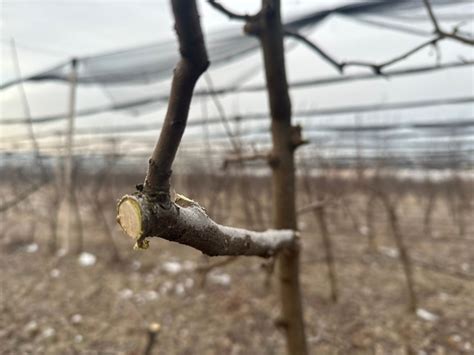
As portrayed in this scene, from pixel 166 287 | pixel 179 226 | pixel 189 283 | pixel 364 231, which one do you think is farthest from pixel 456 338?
pixel 364 231

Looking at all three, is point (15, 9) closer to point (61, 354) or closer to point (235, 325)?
point (61, 354)

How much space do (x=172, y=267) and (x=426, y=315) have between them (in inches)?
104

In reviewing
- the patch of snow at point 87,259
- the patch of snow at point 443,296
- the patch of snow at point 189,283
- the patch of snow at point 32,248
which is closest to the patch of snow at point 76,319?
the patch of snow at point 189,283

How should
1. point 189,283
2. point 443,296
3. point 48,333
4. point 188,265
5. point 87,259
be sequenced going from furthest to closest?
point 87,259, point 188,265, point 189,283, point 443,296, point 48,333

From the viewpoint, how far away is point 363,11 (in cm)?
268

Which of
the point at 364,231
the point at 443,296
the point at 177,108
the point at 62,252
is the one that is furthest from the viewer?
the point at 364,231

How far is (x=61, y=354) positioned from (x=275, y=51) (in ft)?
8.16

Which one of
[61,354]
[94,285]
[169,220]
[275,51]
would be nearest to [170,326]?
[61,354]

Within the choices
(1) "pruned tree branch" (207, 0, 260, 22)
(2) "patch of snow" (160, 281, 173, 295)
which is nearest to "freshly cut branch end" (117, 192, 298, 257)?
(1) "pruned tree branch" (207, 0, 260, 22)

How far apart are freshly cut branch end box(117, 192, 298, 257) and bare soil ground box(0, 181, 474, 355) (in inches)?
75.8

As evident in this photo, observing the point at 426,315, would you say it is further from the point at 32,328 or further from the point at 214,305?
the point at 32,328

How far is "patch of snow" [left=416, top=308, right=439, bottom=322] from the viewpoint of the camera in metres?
2.98

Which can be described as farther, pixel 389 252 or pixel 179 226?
pixel 389 252

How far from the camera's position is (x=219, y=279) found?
12.7ft
